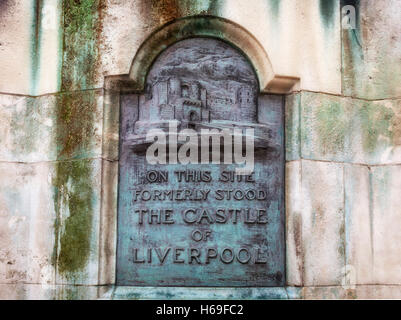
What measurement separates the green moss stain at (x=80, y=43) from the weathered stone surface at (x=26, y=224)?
36.3 inches

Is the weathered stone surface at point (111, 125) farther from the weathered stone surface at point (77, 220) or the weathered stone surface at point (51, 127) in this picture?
the weathered stone surface at point (77, 220)

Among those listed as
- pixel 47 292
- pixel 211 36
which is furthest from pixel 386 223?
pixel 47 292

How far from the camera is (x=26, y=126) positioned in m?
6.31

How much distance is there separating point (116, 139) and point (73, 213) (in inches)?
32.8

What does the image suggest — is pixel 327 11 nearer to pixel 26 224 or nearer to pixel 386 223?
pixel 386 223

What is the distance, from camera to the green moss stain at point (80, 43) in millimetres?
6230

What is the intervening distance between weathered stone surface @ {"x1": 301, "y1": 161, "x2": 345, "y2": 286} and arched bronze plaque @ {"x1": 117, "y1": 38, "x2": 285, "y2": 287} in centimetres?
28

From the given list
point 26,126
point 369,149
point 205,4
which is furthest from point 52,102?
point 369,149

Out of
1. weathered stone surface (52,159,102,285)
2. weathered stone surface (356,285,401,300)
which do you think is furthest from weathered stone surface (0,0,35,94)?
weathered stone surface (356,285,401,300)

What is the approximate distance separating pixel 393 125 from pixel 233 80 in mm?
1685

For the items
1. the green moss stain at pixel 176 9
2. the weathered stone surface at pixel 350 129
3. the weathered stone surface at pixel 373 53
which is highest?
the green moss stain at pixel 176 9

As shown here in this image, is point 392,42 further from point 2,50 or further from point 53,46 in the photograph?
point 2,50

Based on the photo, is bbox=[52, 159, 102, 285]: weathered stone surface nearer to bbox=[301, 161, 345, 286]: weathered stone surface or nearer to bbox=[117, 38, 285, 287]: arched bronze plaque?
bbox=[117, 38, 285, 287]: arched bronze plaque

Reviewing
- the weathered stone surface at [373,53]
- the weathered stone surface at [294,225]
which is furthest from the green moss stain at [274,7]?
the weathered stone surface at [294,225]
